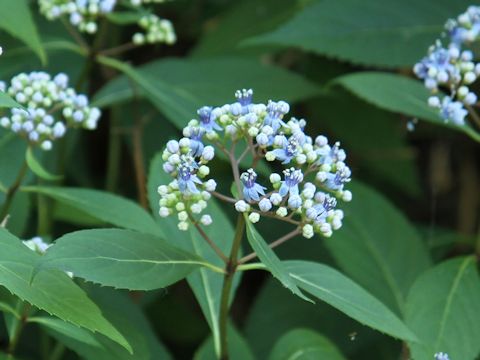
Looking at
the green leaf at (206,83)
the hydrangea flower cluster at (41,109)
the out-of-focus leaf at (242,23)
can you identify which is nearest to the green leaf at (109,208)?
the hydrangea flower cluster at (41,109)

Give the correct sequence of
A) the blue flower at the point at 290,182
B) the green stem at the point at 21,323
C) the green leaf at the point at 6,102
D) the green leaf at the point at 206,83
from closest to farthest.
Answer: the green leaf at the point at 6,102 < the blue flower at the point at 290,182 < the green stem at the point at 21,323 < the green leaf at the point at 206,83

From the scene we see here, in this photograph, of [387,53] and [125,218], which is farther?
[387,53]

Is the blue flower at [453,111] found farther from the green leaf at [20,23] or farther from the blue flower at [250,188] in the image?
the green leaf at [20,23]

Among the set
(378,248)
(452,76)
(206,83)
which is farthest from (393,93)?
(206,83)

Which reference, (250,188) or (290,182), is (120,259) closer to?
(250,188)

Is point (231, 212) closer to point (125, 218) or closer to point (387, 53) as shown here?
point (387, 53)

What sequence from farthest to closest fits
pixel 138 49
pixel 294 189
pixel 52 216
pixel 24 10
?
pixel 138 49, pixel 52 216, pixel 24 10, pixel 294 189

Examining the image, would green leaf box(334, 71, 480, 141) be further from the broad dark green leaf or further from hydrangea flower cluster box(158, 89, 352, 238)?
the broad dark green leaf

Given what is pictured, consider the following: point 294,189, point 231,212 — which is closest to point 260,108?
point 294,189
